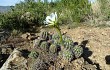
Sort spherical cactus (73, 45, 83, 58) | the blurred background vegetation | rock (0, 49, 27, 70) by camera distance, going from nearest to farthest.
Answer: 1. rock (0, 49, 27, 70)
2. spherical cactus (73, 45, 83, 58)
3. the blurred background vegetation

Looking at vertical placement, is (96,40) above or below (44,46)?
below

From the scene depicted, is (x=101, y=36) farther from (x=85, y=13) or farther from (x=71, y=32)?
(x=85, y=13)

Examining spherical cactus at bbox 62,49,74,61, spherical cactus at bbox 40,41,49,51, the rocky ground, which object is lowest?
the rocky ground

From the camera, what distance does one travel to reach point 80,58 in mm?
5672

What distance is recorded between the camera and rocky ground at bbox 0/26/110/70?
18.1 ft

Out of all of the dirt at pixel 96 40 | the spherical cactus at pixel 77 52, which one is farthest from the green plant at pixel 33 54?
the dirt at pixel 96 40

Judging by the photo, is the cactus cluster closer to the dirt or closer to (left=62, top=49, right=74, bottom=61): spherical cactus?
(left=62, top=49, right=74, bottom=61): spherical cactus

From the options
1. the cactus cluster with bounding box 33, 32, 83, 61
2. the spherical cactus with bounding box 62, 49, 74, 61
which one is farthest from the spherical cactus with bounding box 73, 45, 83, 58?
the spherical cactus with bounding box 62, 49, 74, 61

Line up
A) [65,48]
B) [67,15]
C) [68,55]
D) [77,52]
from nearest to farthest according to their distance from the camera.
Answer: [68,55] < [77,52] < [65,48] < [67,15]

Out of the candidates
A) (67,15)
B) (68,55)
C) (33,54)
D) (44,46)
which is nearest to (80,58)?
(68,55)

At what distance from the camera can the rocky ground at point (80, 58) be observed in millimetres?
5508

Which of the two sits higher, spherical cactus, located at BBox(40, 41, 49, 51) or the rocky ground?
spherical cactus, located at BBox(40, 41, 49, 51)

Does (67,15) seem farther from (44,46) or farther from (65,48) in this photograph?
(65,48)

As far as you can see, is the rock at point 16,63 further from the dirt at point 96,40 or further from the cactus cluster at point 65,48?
the dirt at point 96,40
